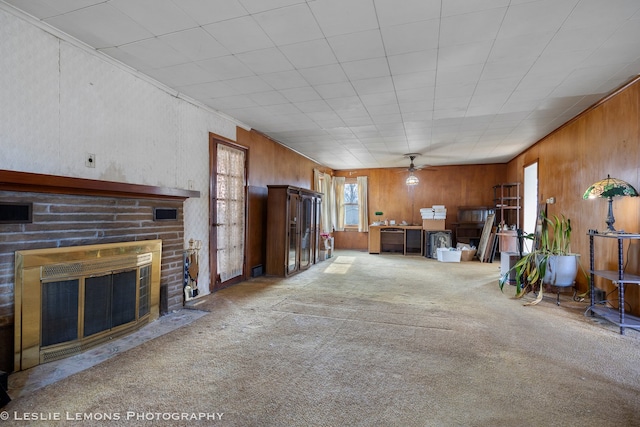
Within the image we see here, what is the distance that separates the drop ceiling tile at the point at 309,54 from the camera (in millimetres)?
2764

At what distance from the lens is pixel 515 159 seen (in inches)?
311

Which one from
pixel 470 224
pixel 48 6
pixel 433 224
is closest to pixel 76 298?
pixel 48 6

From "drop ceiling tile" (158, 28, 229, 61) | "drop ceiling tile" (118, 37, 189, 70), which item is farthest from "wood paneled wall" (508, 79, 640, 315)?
"drop ceiling tile" (118, 37, 189, 70)

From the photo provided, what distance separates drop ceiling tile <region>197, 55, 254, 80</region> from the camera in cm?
307

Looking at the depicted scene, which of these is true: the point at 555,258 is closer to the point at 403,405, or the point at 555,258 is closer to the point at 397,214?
the point at 403,405

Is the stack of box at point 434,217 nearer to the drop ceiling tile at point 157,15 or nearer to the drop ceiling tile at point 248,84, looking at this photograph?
the drop ceiling tile at point 248,84

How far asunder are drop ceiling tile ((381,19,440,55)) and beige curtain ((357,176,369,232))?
718 cm

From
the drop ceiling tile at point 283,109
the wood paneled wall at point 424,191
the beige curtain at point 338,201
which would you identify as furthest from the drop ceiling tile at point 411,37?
the beige curtain at point 338,201

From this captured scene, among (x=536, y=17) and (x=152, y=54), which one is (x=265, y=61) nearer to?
(x=152, y=54)

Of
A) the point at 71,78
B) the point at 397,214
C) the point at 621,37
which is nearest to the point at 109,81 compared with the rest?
the point at 71,78

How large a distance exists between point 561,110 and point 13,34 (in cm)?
615

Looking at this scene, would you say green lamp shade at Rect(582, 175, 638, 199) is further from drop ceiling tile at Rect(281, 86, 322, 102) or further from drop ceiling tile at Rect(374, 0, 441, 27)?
drop ceiling tile at Rect(281, 86, 322, 102)

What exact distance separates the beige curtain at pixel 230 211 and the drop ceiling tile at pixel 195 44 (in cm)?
186

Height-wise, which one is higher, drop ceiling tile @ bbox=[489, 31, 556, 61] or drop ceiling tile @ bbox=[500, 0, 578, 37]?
drop ceiling tile @ bbox=[489, 31, 556, 61]
